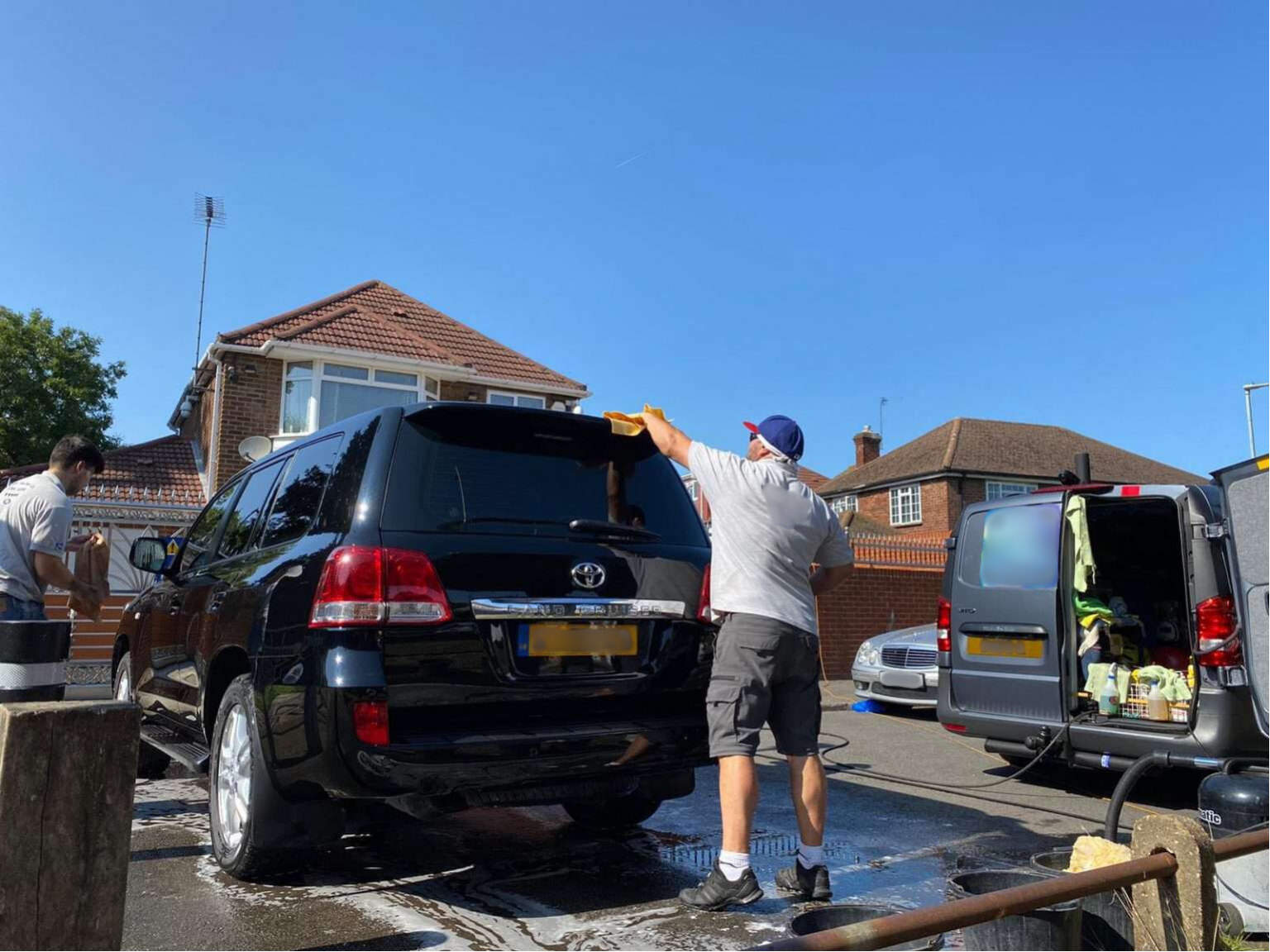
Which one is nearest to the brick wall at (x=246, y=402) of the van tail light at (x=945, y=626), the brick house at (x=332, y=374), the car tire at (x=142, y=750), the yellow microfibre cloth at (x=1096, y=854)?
the brick house at (x=332, y=374)

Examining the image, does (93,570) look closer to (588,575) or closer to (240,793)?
(240,793)

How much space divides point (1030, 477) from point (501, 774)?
3521 cm

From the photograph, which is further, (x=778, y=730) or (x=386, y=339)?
(x=386, y=339)

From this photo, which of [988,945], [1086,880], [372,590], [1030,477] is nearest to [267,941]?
[372,590]

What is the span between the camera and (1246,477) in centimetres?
383

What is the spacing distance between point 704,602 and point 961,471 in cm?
3293

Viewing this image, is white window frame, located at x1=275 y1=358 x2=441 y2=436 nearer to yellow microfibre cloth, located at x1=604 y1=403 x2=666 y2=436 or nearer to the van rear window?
the van rear window

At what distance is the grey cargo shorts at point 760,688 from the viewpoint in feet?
11.9

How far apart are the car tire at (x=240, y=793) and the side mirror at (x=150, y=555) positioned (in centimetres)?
186

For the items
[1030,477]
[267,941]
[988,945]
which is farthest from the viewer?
[1030,477]

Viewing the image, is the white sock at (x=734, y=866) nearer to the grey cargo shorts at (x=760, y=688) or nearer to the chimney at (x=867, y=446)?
the grey cargo shorts at (x=760, y=688)

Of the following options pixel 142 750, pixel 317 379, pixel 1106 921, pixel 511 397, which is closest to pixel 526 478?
pixel 1106 921

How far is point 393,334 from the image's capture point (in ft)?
74.7

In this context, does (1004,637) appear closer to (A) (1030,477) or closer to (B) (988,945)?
(B) (988,945)
